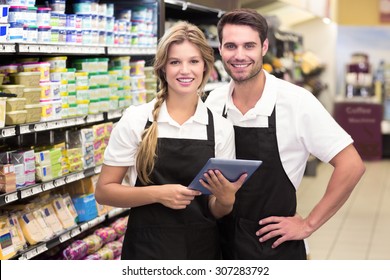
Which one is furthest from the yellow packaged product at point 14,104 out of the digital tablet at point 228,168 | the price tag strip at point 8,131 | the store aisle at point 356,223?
the store aisle at point 356,223

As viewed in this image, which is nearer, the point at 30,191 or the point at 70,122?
the point at 30,191

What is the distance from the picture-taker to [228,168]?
9.36ft

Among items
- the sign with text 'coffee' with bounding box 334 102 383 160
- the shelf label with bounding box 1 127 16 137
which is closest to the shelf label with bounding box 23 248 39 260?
the shelf label with bounding box 1 127 16 137

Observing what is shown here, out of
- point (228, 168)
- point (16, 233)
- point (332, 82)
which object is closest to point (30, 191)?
point (16, 233)

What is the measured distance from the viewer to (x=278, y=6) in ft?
35.2

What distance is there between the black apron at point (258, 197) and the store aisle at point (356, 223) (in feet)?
11.4

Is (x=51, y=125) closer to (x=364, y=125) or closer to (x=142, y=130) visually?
(x=142, y=130)

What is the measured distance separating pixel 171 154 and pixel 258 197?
0.43 metres

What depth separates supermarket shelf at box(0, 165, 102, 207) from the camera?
4.06 meters

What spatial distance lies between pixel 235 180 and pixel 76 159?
2201mm

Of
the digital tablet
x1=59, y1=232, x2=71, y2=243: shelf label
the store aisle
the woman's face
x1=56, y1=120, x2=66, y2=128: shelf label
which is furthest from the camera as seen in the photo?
the store aisle

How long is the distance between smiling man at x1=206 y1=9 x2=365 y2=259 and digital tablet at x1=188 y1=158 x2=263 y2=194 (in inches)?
12.4

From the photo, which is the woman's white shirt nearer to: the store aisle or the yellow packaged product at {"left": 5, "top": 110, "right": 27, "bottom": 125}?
the yellow packaged product at {"left": 5, "top": 110, "right": 27, "bottom": 125}

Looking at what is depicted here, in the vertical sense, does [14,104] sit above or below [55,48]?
below
